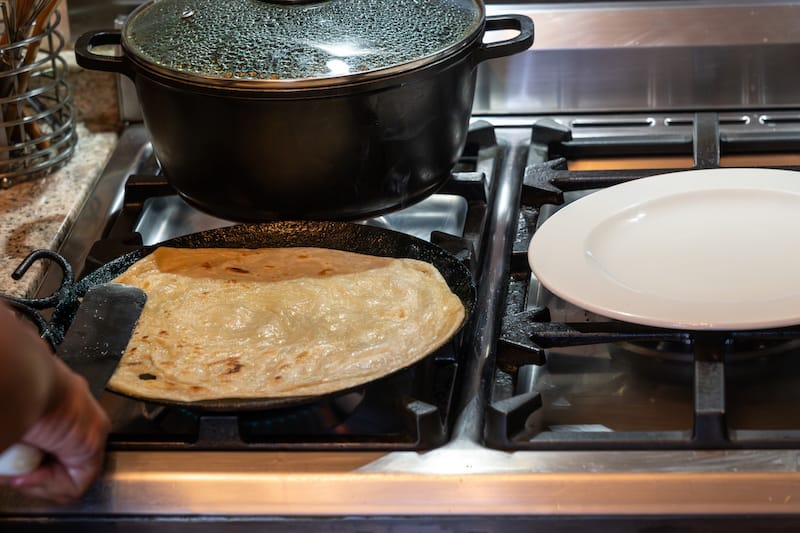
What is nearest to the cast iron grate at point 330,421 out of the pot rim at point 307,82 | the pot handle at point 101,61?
the pot rim at point 307,82

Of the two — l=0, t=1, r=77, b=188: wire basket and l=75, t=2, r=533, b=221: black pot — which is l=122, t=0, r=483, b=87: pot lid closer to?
l=75, t=2, r=533, b=221: black pot

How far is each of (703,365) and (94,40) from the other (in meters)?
0.75

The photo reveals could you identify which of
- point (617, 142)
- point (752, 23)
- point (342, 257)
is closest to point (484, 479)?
point (342, 257)

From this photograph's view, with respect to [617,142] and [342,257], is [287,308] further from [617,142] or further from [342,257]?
[617,142]

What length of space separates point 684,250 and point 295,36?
450mm

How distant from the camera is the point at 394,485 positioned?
0.79 metres

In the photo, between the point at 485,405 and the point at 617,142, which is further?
the point at 617,142

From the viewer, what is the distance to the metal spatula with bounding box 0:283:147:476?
85 centimetres

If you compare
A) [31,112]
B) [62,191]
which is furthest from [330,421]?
[31,112]

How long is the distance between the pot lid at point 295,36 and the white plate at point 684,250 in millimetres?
227

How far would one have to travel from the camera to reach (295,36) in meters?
1.05

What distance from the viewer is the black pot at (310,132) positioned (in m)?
0.97

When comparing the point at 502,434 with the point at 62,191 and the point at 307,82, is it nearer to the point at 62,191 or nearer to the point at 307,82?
the point at 307,82

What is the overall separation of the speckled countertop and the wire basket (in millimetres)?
21
